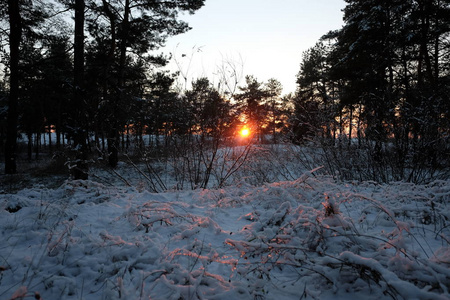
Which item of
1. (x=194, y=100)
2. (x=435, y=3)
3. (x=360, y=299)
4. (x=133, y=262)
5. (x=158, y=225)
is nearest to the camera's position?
(x=360, y=299)

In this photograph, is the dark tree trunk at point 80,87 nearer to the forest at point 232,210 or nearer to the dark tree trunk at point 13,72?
the forest at point 232,210

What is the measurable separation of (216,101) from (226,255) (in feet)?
12.5

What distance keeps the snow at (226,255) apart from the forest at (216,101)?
2.29 m

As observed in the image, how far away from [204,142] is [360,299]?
442 cm

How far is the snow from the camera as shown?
1.26 metres

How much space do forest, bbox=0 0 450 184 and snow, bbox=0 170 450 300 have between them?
7.51 ft

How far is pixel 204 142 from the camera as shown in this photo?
5.34 metres

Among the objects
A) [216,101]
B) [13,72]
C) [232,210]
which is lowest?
[232,210]

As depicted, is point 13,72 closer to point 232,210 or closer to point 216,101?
point 216,101

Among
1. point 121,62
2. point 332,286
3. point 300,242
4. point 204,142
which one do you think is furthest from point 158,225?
point 121,62

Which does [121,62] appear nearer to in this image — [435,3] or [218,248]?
[218,248]

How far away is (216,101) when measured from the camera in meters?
5.06

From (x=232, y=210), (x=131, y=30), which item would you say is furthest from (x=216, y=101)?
(x=131, y=30)

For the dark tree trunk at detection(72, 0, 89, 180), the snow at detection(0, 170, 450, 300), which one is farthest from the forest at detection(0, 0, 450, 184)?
the snow at detection(0, 170, 450, 300)
